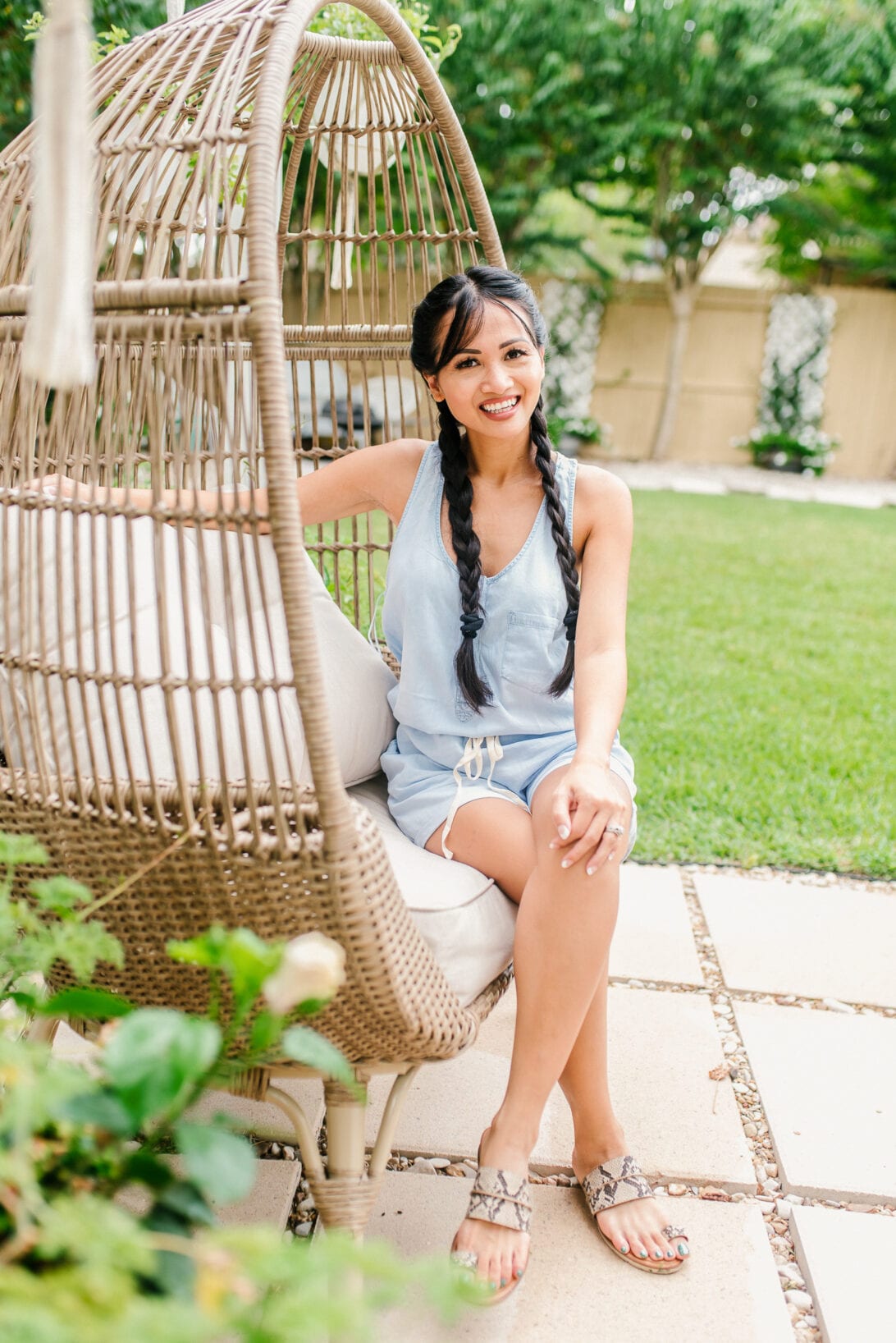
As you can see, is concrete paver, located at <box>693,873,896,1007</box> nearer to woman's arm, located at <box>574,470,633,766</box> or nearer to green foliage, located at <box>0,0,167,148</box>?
woman's arm, located at <box>574,470,633,766</box>

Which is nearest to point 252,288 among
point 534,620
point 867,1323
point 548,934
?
point 534,620

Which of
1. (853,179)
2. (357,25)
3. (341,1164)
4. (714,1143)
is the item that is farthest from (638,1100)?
(853,179)

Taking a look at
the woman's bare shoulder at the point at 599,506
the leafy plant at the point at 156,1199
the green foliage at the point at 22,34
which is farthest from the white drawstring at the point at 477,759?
the green foliage at the point at 22,34

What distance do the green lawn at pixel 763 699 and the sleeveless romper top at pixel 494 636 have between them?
3.17 ft

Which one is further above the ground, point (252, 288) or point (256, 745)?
point (252, 288)

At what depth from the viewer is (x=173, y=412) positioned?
1.18 meters

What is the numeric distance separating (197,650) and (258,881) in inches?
19.2

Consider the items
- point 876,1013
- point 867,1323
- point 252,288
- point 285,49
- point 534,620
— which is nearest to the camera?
point 252,288

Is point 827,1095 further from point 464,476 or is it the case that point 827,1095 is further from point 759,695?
point 759,695

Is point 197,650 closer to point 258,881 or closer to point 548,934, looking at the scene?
point 258,881

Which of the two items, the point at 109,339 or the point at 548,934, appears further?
the point at 548,934

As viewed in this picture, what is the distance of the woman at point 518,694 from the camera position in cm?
136

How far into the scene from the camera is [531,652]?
1630 mm

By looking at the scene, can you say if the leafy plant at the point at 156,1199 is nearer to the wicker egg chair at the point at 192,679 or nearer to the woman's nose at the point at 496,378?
the wicker egg chair at the point at 192,679
